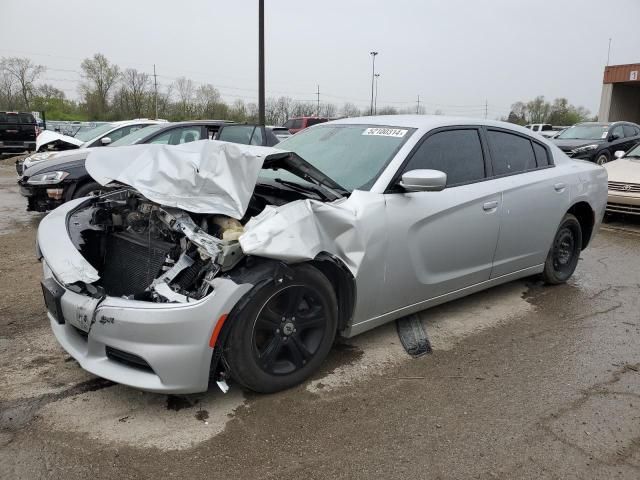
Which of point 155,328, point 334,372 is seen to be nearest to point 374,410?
point 334,372

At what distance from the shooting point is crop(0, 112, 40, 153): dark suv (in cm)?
1875

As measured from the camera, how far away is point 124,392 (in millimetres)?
3020

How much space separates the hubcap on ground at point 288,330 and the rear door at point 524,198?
190 centimetres

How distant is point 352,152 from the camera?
12.5 feet

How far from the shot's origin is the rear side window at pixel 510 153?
4.29 metres

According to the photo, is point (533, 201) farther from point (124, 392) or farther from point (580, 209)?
point (124, 392)

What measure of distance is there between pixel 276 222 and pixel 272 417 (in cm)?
107

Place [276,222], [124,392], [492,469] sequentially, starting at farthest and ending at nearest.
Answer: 1. [124,392]
2. [276,222]
3. [492,469]

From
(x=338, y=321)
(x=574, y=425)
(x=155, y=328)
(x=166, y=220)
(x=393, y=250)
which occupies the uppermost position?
(x=166, y=220)

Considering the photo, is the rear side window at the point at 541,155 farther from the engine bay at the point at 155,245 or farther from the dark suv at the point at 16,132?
the dark suv at the point at 16,132

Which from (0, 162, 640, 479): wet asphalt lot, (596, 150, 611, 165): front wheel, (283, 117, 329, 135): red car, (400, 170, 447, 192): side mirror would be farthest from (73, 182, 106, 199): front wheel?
(283, 117, 329, 135): red car

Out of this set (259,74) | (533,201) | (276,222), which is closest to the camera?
(276,222)

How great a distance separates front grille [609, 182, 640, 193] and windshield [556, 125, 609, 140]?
650 centimetres

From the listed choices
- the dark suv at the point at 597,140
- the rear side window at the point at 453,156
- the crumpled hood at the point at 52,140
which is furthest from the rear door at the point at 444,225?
the dark suv at the point at 597,140
